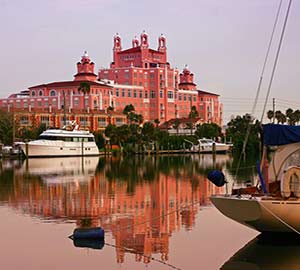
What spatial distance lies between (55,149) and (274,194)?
243 ft

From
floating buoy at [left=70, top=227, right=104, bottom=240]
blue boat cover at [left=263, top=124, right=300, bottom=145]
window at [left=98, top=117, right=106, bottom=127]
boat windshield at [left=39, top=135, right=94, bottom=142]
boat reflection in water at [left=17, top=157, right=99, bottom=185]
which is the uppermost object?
window at [left=98, top=117, right=106, bottom=127]

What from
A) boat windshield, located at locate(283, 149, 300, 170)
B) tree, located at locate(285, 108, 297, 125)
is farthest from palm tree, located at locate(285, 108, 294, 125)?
boat windshield, located at locate(283, 149, 300, 170)

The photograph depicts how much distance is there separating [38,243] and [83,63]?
127 metres

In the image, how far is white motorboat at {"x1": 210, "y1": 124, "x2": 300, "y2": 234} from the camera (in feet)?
55.1

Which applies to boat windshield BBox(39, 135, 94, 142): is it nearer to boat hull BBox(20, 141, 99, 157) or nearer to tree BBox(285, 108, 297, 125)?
boat hull BBox(20, 141, 99, 157)

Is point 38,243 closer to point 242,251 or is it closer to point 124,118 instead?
→ point 242,251

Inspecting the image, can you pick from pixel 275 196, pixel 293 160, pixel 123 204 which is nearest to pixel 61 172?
pixel 123 204

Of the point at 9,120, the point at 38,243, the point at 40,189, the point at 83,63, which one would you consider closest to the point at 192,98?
the point at 83,63

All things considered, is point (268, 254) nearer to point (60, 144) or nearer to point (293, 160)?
point (293, 160)

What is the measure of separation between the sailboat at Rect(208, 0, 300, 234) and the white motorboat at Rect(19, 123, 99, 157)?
70945 mm

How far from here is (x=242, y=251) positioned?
17.0 meters

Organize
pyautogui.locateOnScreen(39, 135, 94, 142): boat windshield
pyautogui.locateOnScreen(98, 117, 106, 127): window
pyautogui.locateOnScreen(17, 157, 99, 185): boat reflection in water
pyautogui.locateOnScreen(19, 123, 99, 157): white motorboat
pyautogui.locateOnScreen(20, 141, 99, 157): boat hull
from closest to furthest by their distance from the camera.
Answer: pyautogui.locateOnScreen(17, 157, 99, 185): boat reflection in water, pyautogui.locateOnScreen(20, 141, 99, 157): boat hull, pyautogui.locateOnScreen(19, 123, 99, 157): white motorboat, pyautogui.locateOnScreen(39, 135, 94, 142): boat windshield, pyautogui.locateOnScreen(98, 117, 106, 127): window

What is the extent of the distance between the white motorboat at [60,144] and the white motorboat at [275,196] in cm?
7096

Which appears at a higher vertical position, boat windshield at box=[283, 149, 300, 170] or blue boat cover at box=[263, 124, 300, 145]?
blue boat cover at box=[263, 124, 300, 145]
